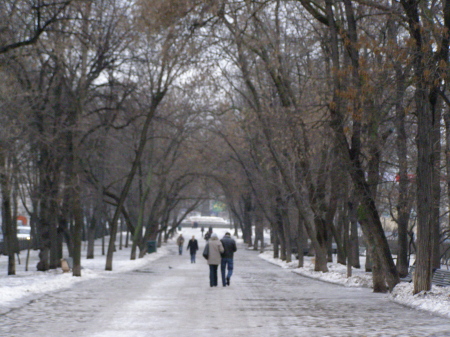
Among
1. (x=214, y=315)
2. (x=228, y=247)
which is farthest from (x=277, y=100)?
(x=214, y=315)

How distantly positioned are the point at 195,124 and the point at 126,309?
33404 millimetres

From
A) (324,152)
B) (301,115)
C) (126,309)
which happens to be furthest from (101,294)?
(324,152)

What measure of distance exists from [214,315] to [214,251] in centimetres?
824

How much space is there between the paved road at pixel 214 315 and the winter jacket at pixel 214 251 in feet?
5.52

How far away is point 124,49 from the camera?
2795 centimetres

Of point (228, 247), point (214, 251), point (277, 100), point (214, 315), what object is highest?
point (277, 100)

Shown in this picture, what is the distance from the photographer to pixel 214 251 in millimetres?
21391

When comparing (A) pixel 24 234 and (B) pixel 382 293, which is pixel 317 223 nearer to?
(B) pixel 382 293

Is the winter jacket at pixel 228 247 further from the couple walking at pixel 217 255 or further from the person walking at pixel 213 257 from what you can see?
the person walking at pixel 213 257

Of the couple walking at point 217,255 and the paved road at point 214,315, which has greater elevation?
the couple walking at point 217,255

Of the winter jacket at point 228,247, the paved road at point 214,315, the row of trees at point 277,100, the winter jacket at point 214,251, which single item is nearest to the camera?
the paved road at point 214,315

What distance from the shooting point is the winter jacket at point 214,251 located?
2120 cm

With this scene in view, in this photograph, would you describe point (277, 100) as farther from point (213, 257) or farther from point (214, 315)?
point (214, 315)

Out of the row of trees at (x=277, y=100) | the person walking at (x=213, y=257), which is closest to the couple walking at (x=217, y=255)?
the person walking at (x=213, y=257)
